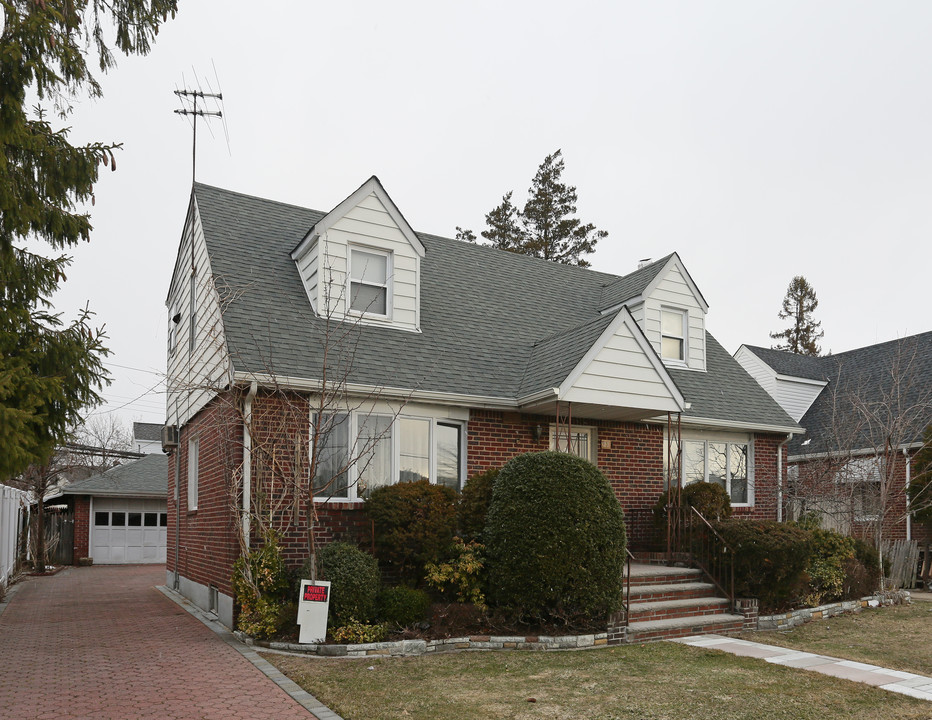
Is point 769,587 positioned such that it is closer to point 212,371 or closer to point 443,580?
point 443,580

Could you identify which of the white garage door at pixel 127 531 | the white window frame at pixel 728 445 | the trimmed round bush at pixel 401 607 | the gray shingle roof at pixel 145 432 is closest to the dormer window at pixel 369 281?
the trimmed round bush at pixel 401 607

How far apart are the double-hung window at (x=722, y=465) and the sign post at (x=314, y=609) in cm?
849

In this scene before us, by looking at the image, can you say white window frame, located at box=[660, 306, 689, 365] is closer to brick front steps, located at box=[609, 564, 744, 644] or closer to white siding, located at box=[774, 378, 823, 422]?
brick front steps, located at box=[609, 564, 744, 644]

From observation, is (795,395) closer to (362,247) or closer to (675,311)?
(675,311)

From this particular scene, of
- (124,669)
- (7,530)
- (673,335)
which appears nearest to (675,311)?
(673,335)

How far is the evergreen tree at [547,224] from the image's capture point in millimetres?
38938

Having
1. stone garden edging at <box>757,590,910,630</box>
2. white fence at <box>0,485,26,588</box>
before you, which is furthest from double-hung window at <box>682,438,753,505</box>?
white fence at <box>0,485,26,588</box>

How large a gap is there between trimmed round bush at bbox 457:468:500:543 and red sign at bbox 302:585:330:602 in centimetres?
249

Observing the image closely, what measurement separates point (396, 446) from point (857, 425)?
1256 cm

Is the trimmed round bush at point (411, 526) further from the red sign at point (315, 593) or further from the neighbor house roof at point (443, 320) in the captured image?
the neighbor house roof at point (443, 320)

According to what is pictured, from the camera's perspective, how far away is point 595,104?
17.5m

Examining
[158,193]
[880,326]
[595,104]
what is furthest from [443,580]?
[880,326]

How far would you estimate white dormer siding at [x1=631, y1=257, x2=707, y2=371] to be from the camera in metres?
16.1

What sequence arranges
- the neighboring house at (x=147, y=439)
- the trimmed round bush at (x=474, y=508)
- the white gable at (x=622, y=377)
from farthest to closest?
1. the neighboring house at (x=147, y=439)
2. the white gable at (x=622, y=377)
3. the trimmed round bush at (x=474, y=508)
